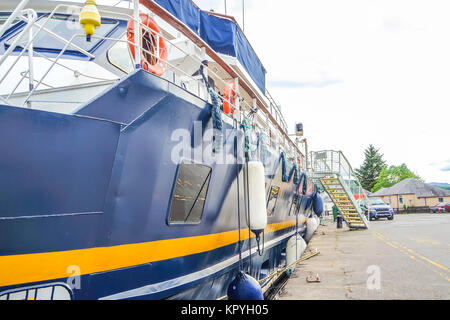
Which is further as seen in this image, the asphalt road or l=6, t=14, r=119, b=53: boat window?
the asphalt road

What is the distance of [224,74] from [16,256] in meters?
6.17

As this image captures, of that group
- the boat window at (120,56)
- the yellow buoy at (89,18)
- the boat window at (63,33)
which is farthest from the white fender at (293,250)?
the yellow buoy at (89,18)

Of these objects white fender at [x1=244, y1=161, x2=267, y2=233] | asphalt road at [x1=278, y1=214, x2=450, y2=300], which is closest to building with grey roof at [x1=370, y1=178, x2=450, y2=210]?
asphalt road at [x1=278, y1=214, x2=450, y2=300]

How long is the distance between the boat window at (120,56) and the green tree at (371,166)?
73.0 metres

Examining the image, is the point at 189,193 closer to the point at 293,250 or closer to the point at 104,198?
the point at 104,198

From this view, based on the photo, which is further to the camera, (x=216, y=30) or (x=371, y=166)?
(x=371, y=166)

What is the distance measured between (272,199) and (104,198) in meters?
5.69

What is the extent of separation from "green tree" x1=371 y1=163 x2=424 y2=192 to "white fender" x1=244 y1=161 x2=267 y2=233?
7223 cm

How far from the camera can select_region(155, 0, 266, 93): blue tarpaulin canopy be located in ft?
21.3

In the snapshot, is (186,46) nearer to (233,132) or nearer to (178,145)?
(233,132)

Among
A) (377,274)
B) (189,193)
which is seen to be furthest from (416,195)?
(189,193)

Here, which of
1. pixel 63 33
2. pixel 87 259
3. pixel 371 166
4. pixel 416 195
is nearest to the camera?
pixel 87 259

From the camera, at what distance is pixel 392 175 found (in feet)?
252

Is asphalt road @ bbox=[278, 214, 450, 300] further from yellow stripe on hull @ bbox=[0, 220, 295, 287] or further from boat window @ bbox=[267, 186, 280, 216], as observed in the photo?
yellow stripe on hull @ bbox=[0, 220, 295, 287]
